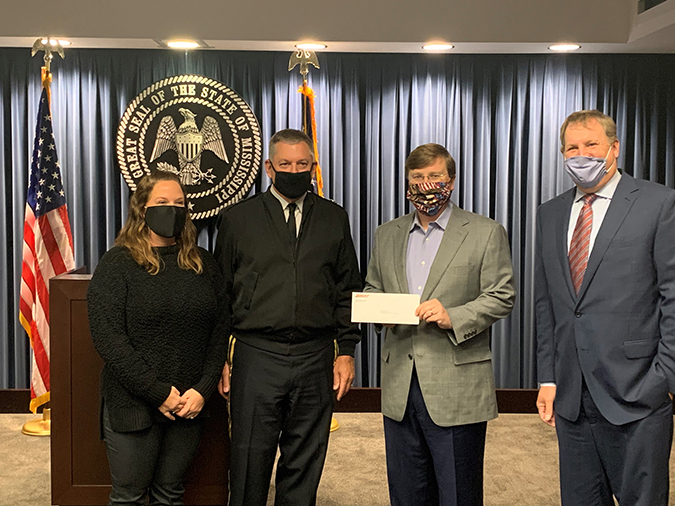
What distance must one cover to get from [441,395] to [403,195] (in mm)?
2489

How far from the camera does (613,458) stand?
86.5 inches

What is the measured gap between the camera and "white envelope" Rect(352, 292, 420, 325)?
2.42 m

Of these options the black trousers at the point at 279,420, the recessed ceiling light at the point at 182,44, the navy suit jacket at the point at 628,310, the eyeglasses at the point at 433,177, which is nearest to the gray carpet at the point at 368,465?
the black trousers at the point at 279,420

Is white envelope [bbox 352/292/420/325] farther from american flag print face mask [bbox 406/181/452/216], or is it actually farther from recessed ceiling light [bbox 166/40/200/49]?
recessed ceiling light [bbox 166/40/200/49]

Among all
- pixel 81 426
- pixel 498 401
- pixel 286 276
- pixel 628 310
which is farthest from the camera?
pixel 498 401

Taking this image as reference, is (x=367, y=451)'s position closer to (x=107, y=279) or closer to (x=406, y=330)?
(x=406, y=330)

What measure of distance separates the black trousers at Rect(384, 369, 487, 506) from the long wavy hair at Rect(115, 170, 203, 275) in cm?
85

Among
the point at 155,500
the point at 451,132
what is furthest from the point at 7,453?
the point at 451,132

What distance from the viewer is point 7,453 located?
405 cm

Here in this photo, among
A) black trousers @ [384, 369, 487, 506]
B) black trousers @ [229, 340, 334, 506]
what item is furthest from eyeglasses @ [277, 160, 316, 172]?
black trousers @ [384, 369, 487, 506]

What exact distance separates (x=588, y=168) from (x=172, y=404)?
1.47 metres

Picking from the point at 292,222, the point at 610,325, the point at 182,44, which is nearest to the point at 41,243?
the point at 182,44

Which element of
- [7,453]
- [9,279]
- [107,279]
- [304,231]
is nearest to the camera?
[107,279]

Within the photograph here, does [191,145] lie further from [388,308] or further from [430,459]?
[430,459]
